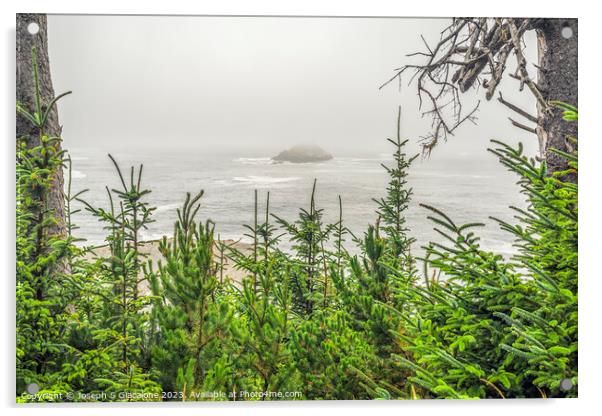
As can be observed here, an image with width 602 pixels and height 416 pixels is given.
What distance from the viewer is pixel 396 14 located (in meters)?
3.02

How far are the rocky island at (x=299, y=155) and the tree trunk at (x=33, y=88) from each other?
112 cm

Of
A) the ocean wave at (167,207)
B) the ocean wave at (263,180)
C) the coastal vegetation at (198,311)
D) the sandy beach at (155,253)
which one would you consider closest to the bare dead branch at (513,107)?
the coastal vegetation at (198,311)

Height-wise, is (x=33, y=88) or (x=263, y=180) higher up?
(x=33, y=88)

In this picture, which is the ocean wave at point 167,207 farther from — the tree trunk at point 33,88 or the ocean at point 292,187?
the tree trunk at point 33,88

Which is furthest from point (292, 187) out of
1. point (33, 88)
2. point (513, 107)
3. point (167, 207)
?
point (33, 88)

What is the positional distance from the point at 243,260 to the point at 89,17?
149cm

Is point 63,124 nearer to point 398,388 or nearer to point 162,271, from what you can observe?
point 162,271

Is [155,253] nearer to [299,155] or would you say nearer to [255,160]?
[255,160]

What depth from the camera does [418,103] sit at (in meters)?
3.04

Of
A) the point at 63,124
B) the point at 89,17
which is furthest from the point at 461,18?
the point at 63,124

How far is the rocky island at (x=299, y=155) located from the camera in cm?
297

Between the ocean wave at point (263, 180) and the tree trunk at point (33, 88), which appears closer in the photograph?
the tree trunk at point (33, 88)

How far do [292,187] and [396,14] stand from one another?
1083 mm

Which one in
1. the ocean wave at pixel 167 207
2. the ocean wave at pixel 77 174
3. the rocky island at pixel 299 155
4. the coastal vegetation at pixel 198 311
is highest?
the rocky island at pixel 299 155
